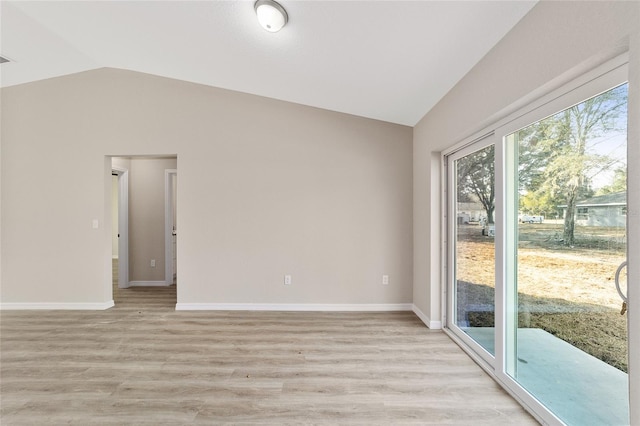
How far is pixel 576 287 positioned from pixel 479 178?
118 centimetres

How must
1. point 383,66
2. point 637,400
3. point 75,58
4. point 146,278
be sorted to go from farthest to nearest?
point 146,278 < point 75,58 < point 383,66 < point 637,400

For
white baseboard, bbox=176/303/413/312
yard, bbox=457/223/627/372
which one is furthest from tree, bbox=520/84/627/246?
white baseboard, bbox=176/303/413/312

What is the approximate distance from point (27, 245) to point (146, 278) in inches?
62.1

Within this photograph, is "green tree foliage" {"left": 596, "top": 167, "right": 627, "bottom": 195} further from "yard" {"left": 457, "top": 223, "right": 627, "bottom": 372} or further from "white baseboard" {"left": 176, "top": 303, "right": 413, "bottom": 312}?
"white baseboard" {"left": 176, "top": 303, "right": 413, "bottom": 312}

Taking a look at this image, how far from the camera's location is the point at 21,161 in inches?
140

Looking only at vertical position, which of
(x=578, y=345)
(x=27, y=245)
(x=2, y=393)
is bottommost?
(x=2, y=393)

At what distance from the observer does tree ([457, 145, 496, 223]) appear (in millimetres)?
2221

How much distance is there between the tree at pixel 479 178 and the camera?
7.29ft

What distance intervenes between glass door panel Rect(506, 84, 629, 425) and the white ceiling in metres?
0.76

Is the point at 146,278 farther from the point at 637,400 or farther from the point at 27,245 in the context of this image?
the point at 637,400

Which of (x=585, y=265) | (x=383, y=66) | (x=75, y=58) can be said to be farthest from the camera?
(x=75, y=58)

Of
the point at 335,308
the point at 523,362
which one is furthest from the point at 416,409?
the point at 335,308

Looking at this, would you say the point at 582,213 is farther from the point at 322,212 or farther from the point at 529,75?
the point at 322,212

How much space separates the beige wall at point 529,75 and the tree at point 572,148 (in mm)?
183
